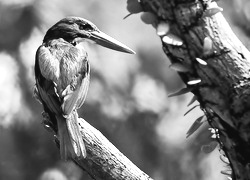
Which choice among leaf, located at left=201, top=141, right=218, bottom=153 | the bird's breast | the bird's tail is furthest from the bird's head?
leaf, located at left=201, top=141, right=218, bottom=153

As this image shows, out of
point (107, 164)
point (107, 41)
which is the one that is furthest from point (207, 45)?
point (107, 41)

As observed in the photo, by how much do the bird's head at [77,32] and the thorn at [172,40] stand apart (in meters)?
2.72

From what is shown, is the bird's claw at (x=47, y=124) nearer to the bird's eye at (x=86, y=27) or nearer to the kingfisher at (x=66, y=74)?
the kingfisher at (x=66, y=74)

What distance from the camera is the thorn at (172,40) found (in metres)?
1.82

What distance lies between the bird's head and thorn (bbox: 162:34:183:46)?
2719 millimetres

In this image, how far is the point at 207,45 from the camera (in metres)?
1.84

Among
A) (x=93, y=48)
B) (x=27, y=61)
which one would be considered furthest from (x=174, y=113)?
(x=27, y=61)

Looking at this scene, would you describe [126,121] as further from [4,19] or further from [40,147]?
[4,19]

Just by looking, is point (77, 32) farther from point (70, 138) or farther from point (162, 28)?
point (162, 28)

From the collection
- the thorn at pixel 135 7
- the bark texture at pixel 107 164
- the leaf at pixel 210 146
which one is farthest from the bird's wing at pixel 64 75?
the thorn at pixel 135 7

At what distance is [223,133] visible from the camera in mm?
1955

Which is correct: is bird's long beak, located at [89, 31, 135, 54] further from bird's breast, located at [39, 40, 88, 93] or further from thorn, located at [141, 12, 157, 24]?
thorn, located at [141, 12, 157, 24]

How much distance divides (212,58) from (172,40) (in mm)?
120

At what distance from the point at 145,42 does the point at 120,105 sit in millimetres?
506
